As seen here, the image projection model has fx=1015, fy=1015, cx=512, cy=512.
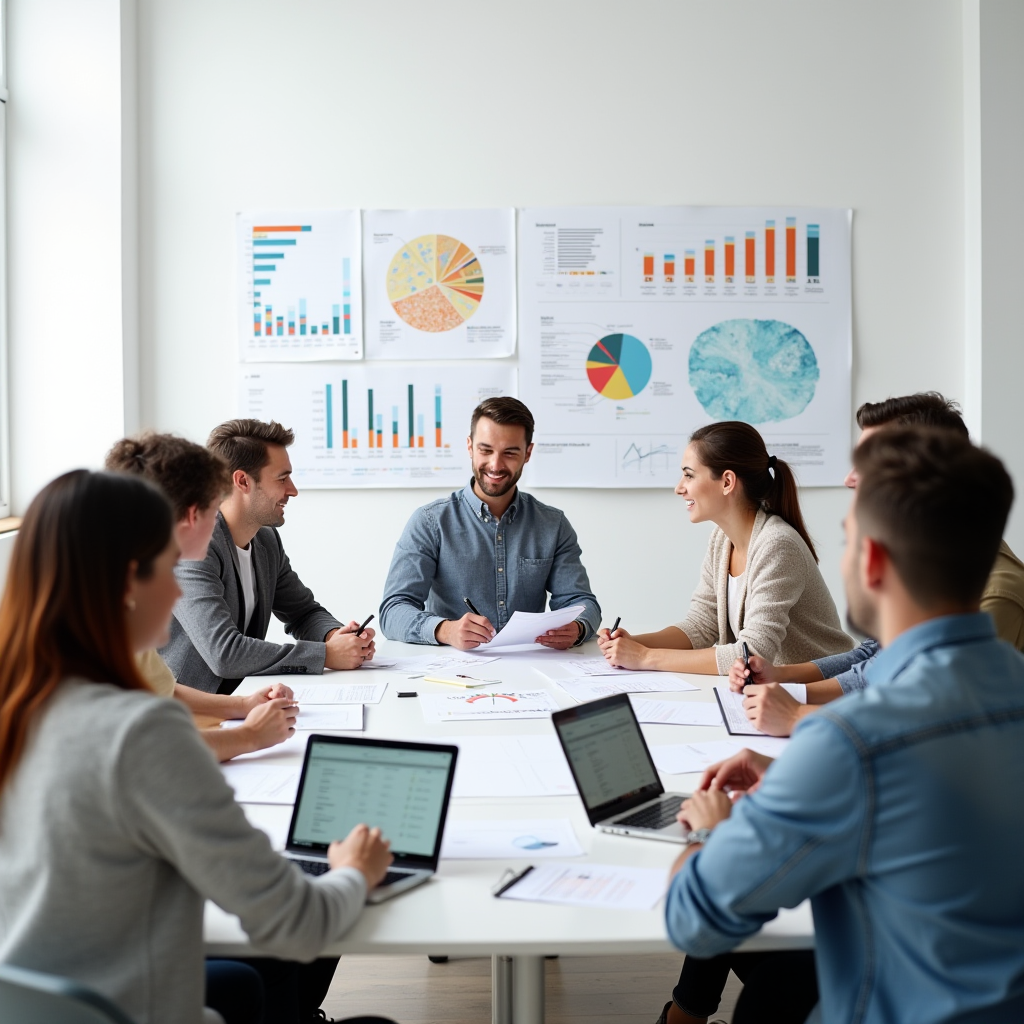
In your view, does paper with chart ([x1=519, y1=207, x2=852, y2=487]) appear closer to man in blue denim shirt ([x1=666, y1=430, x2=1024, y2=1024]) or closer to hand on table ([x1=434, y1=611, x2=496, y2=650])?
hand on table ([x1=434, y1=611, x2=496, y2=650])

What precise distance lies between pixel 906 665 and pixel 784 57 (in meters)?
3.66

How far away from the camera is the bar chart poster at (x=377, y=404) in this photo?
4.13m

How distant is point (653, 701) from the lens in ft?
7.64

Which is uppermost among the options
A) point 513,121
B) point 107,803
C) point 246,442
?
point 513,121

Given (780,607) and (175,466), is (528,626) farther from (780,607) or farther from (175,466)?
(175,466)

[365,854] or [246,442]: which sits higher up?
[246,442]

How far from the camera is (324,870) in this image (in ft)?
4.49

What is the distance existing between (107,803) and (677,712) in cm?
139

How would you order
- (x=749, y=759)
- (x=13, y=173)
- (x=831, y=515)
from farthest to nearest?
1. (x=831, y=515)
2. (x=13, y=173)
3. (x=749, y=759)

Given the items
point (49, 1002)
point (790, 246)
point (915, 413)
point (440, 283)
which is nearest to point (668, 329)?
point (790, 246)

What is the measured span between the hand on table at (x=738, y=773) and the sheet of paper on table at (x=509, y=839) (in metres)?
0.24

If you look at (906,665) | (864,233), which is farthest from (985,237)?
(906,665)

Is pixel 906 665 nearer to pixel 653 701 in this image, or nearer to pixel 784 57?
pixel 653 701

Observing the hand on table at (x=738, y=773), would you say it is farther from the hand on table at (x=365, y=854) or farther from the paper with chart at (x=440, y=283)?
the paper with chart at (x=440, y=283)
